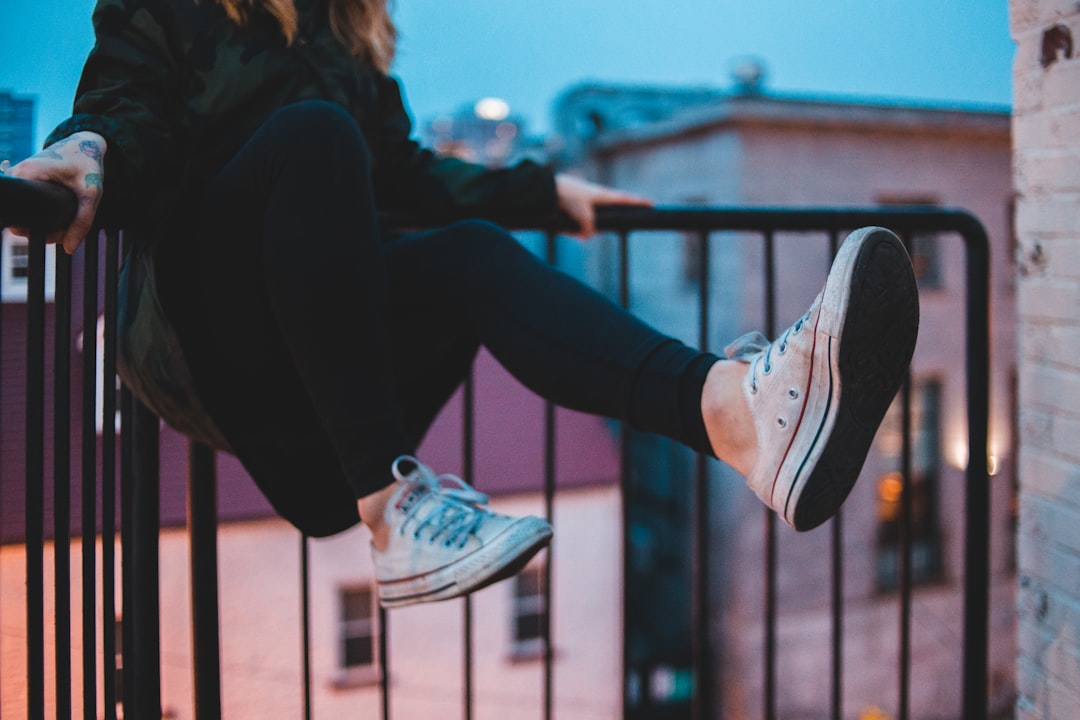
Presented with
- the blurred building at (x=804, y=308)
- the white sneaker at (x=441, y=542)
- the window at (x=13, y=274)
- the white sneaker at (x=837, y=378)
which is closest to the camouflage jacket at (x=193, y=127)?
the window at (x=13, y=274)

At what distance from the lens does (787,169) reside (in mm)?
11117

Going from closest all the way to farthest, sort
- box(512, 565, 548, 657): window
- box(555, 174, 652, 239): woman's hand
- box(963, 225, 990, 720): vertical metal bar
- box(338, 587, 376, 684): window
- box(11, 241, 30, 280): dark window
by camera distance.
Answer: box(11, 241, 30, 280): dark window < box(555, 174, 652, 239): woman's hand < box(963, 225, 990, 720): vertical metal bar < box(338, 587, 376, 684): window < box(512, 565, 548, 657): window

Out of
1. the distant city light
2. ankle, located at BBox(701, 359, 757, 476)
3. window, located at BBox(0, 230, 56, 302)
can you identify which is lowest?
ankle, located at BBox(701, 359, 757, 476)

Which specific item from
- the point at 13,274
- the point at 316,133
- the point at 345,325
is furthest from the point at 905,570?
the point at 13,274

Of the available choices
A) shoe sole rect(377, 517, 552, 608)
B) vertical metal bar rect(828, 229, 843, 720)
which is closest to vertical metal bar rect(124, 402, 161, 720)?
shoe sole rect(377, 517, 552, 608)

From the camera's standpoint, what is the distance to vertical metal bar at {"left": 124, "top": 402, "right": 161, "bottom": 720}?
1.13 metres

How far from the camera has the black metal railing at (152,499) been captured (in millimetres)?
830

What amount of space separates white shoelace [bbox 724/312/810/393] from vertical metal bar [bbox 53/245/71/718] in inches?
24.5

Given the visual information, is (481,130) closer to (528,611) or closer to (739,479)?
(739,479)

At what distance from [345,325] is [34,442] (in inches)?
11.8

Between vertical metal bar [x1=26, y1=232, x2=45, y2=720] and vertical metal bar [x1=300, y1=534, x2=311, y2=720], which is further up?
vertical metal bar [x1=26, y1=232, x2=45, y2=720]

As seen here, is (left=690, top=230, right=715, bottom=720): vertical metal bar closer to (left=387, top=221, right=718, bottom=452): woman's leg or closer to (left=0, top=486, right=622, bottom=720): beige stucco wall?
(left=387, top=221, right=718, bottom=452): woman's leg

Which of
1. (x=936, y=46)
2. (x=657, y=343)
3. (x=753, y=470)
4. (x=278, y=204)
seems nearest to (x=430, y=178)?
(x=278, y=204)

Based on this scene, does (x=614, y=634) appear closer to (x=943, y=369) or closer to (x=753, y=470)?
(x=943, y=369)
